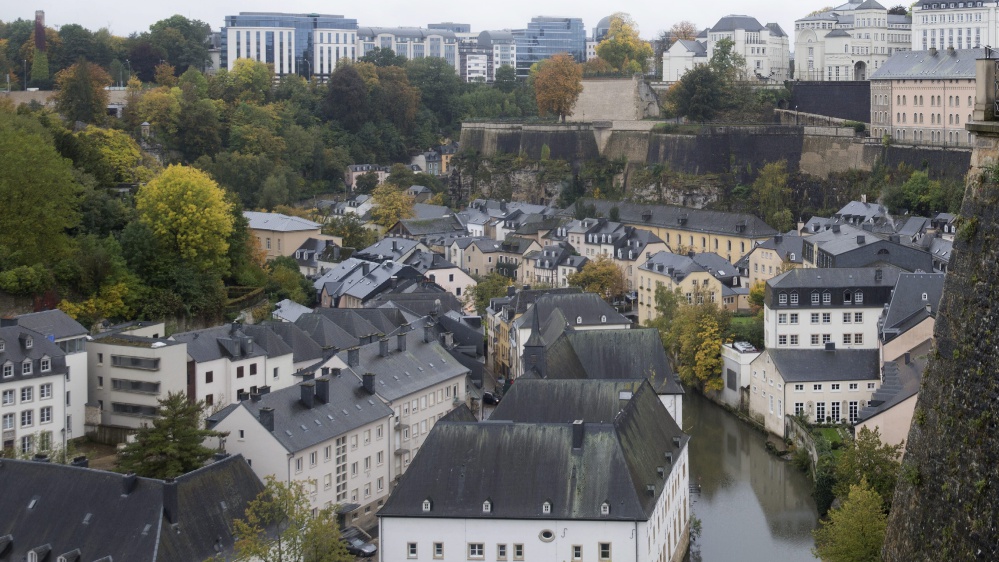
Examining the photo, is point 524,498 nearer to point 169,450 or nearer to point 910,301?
point 169,450

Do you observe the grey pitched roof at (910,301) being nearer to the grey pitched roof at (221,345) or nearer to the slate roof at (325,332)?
the slate roof at (325,332)

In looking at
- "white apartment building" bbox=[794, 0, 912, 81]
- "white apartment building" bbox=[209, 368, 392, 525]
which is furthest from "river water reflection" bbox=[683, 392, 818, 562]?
"white apartment building" bbox=[794, 0, 912, 81]

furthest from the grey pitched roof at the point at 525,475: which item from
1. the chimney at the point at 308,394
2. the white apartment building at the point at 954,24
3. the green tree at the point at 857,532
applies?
the white apartment building at the point at 954,24

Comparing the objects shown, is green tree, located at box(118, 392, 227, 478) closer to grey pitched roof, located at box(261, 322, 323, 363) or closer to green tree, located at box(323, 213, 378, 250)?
grey pitched roof, located at box(261, 322, 323, 363)

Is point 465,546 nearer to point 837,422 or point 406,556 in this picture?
point 406,556

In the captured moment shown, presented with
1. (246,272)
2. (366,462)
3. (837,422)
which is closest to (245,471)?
(366,462)

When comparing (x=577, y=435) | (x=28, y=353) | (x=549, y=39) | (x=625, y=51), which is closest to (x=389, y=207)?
(x=625, y=51)
